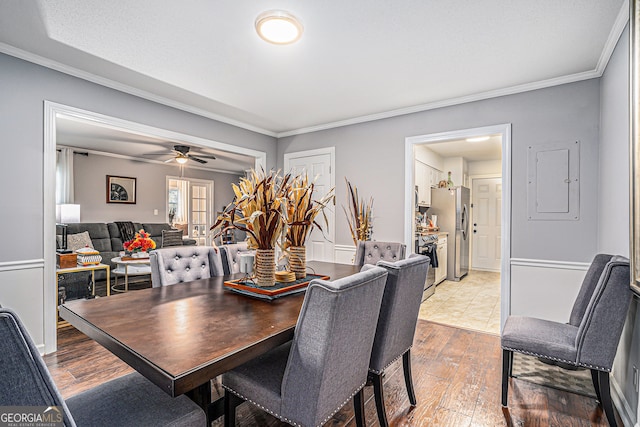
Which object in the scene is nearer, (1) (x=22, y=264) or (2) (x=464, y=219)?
(1) (x=22, y=264)

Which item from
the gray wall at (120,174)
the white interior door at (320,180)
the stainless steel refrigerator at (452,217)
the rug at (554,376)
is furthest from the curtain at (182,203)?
the rug at (554,376)

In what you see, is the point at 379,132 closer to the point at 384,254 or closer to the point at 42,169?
the point at 384,254

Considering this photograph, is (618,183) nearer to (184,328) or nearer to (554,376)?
(554,376)

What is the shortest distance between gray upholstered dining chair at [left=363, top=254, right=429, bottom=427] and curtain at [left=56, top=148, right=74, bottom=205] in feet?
21.9

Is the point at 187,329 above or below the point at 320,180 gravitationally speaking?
below

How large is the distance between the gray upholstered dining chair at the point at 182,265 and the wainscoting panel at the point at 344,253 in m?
2.17

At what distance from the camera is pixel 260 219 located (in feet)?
6.25

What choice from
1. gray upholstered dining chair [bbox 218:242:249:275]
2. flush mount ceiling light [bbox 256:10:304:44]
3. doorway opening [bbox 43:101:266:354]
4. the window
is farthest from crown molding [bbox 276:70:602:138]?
the window

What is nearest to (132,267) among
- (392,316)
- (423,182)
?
(392,316)

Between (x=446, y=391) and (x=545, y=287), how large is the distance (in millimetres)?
1620

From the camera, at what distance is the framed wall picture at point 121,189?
22.6 feet

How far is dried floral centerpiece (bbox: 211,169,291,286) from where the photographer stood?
1871mm

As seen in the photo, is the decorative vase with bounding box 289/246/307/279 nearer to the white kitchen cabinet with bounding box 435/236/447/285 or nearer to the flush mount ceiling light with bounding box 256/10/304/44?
the flush mount ceiling light with bounding box 256/10/304/44

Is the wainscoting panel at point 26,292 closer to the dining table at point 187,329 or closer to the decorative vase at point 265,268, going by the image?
the dining table at point 187,329
